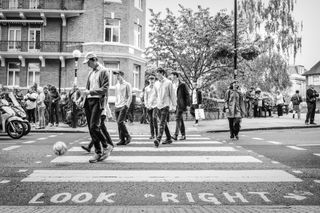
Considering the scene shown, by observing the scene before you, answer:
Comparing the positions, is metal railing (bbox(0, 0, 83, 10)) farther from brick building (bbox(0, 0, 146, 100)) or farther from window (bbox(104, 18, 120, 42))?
window (bbox(104, 18, 120, 42))

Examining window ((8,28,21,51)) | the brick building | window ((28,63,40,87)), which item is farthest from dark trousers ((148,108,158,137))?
window ((8,28,21,51))

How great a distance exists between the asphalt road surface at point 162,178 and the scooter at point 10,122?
11.6 feet

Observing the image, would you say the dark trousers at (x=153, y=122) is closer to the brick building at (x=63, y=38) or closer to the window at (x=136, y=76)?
the brick building at (x=63, y=38)

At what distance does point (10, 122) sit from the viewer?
40.3 feet

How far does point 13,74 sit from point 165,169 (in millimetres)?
26420

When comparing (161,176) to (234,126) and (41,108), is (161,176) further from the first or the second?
(41,108)

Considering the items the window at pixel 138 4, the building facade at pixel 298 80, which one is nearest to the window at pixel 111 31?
the window at pixel 138 4

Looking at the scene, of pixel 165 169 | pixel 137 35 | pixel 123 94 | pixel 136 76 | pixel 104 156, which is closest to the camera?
pixel 165 169

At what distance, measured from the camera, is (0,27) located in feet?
99.7

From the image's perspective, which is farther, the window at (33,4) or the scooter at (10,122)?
the window at (33,4)

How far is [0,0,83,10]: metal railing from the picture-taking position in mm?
29500

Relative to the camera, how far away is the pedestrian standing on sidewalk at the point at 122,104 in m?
10.5

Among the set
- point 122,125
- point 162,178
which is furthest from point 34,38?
point 162,178

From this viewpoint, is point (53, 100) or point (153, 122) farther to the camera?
point (53, 100)
